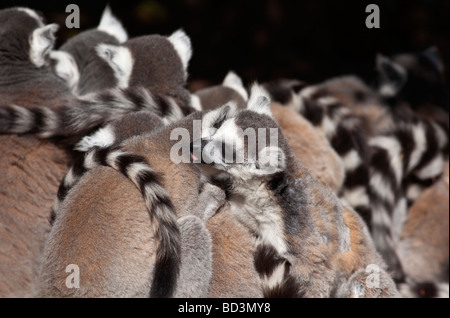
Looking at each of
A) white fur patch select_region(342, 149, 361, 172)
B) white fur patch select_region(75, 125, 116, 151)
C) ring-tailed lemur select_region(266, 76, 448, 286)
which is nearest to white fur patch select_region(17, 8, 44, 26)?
white fur patch select_region(75, 125, 116, 151)

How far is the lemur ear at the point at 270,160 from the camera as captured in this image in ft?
10.8

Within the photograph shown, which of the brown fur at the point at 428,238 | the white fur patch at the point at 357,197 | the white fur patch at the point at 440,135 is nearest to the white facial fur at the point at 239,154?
the white fur patch at the point at 357,197

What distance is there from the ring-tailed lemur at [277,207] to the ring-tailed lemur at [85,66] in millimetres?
1350

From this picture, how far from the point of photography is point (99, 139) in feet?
12.3

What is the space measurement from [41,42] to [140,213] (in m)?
1.79

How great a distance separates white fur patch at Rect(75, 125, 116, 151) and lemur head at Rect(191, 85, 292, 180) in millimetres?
646

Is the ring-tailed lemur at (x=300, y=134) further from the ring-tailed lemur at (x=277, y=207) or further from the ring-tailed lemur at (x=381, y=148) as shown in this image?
the ring-tailed lemur at (x=277, y=207)

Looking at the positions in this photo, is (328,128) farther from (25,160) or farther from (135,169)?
(25,160)

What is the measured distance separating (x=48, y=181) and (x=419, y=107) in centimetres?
406

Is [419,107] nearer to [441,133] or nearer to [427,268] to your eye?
[441,133]

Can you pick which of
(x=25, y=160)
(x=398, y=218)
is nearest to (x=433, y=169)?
(x=398, y=218)

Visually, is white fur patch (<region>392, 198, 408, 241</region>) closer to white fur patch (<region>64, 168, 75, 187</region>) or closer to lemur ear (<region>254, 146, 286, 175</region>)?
lemur ear (<region>254, 146, 286, 175</region>)
